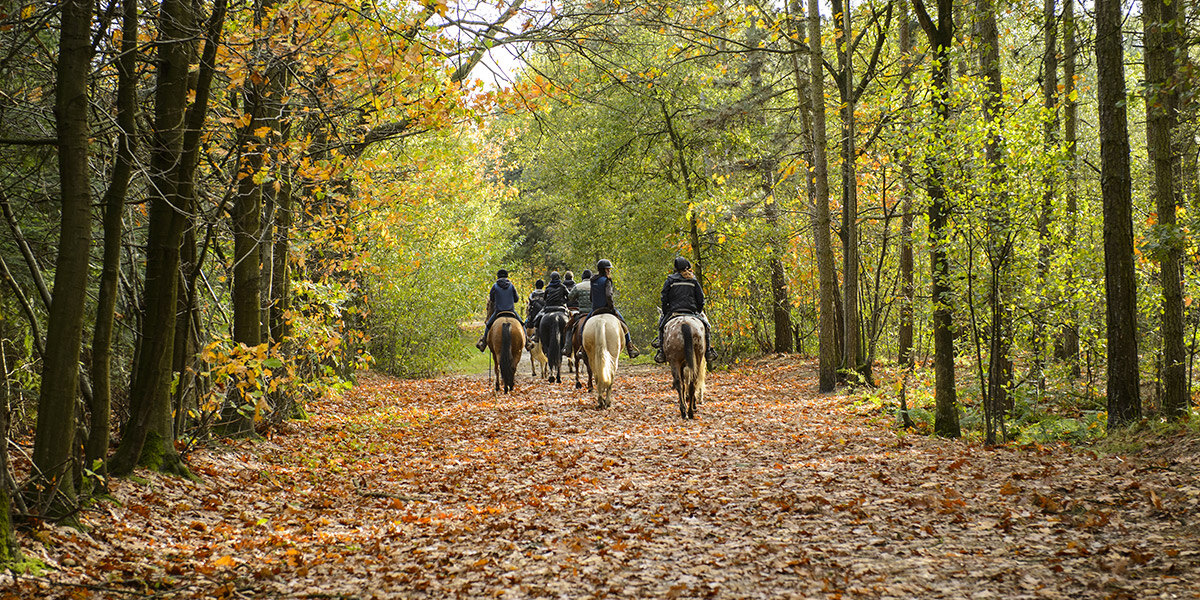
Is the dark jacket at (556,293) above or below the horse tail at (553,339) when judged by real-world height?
above

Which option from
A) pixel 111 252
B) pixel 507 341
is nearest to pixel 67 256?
pixel 111 252

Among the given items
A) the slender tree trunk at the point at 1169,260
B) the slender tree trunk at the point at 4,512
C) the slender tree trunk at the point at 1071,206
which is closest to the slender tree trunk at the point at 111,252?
the slender tree trunk at the point at 4,512

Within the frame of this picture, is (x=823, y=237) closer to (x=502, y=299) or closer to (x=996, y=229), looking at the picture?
(x=502, y=299)

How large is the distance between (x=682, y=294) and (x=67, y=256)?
30.1 feet

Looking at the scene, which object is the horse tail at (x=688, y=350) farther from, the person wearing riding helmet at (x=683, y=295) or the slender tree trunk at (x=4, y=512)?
the slender tree trunk at (x=4, y=512)

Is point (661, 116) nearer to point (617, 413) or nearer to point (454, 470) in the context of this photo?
point (617, 413)

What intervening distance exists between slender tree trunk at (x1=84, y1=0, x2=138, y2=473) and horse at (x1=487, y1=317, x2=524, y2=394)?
34.7 feet

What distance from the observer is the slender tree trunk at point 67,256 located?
541 centimetres

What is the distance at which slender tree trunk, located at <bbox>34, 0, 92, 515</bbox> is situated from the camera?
17.7ft

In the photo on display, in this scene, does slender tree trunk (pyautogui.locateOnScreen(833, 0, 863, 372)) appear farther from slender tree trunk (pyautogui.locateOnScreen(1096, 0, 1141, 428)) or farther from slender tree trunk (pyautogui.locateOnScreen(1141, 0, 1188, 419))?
slender tree trunk (pyautogui.locateOnScreen(1096, 0, 1141, 428))

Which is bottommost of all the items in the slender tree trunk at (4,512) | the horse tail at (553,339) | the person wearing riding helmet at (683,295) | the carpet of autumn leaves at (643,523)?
the carpet of autumn leaves at (643,523)

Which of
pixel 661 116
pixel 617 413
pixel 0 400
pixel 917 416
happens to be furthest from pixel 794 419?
pixel 661 116

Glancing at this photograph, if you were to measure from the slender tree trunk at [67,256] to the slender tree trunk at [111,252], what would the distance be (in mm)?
515

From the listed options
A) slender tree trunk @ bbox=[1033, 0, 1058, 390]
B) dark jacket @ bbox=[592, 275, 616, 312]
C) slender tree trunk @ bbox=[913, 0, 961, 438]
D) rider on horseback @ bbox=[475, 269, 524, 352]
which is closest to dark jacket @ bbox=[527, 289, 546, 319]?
rider on horseback @ bbox=[475, 269, 524, 352]
